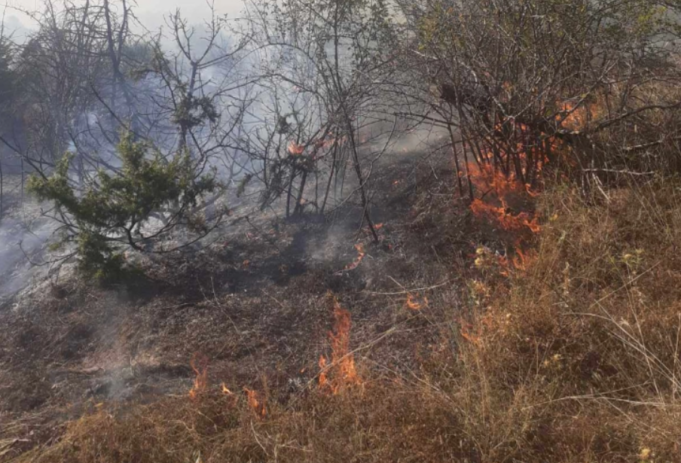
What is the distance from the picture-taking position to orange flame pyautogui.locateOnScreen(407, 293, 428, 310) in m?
4.04

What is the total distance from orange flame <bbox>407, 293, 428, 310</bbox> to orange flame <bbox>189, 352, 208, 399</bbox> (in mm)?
1534

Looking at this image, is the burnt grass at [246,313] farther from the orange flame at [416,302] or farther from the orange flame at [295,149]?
the orange flame at [295,149]

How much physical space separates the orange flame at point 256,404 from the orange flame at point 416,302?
134 cm

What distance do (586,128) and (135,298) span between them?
4.20 metres

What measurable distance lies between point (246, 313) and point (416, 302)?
1390mm

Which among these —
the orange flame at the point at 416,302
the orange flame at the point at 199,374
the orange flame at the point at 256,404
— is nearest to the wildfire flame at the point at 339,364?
the orange flame at the point at 256,404

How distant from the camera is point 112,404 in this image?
135 inches

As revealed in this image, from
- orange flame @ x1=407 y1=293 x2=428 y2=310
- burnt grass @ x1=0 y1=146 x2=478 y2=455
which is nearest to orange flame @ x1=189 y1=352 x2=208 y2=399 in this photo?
burnt grass @ x1=0 y1=146 x2=478 y2=455

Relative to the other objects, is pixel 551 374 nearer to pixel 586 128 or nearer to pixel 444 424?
pixel 444 424

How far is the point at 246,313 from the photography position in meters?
4.46

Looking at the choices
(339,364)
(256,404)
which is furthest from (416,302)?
(256,404)

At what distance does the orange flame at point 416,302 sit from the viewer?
4.04 meters

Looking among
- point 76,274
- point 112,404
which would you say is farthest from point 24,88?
point 112,404

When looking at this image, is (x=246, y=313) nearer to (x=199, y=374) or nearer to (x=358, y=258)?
(x=199, y=374)
